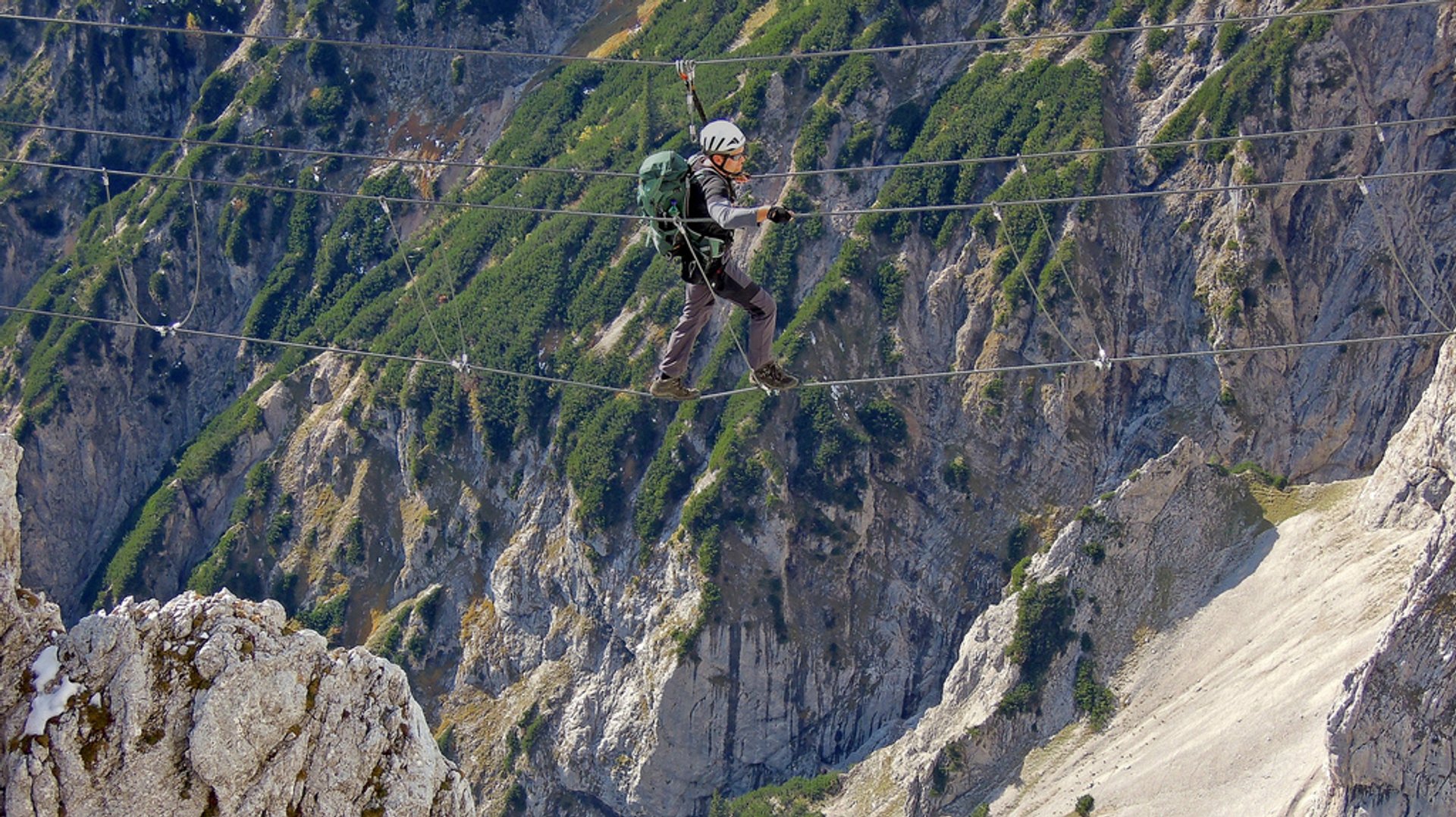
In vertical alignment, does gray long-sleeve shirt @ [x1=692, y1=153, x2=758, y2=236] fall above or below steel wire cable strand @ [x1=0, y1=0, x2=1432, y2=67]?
below

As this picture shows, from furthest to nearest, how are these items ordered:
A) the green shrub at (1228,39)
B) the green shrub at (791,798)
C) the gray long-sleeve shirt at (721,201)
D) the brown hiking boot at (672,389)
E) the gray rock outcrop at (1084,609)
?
the green shrub at (1228,39), the green shrub at (791,798), the gray rock outcrop at (1084,609), the brown hiking boot at (672,389), the gray long-sleeve shirt at (721,201)

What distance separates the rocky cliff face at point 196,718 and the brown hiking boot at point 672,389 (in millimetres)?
10344

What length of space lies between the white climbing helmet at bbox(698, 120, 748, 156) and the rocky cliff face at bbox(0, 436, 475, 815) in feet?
52.8

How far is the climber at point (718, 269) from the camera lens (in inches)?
1254

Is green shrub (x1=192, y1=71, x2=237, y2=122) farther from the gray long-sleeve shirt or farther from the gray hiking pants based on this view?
the gray long-sleeve shirt

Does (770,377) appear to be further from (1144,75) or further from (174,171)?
(174,171)

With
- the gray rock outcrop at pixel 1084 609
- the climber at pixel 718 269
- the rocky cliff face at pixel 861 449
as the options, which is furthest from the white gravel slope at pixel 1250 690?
the climber at pixel 718 269

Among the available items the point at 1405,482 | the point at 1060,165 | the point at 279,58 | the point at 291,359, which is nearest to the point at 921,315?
the point at 1060,165

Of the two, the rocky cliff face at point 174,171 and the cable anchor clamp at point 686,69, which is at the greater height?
the rocky cliff face at point 174,171

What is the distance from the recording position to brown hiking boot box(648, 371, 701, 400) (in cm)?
3675

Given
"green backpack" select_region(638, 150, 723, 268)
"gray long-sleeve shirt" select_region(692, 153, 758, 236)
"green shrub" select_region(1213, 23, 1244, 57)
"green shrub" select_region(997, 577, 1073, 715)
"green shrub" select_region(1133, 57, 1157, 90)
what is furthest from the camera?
"green shrub" select_region(1133, 57, 1157, 90)

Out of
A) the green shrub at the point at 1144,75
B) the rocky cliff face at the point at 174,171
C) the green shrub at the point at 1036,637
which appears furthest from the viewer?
the rocky cliff face at the point at 174,171

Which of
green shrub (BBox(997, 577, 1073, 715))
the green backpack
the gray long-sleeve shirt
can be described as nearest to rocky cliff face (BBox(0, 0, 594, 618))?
green shrub (BBox(997, 577, 1073, 715))

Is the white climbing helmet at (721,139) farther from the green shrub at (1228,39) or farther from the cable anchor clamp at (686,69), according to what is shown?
the green shrub at (1228,39)
